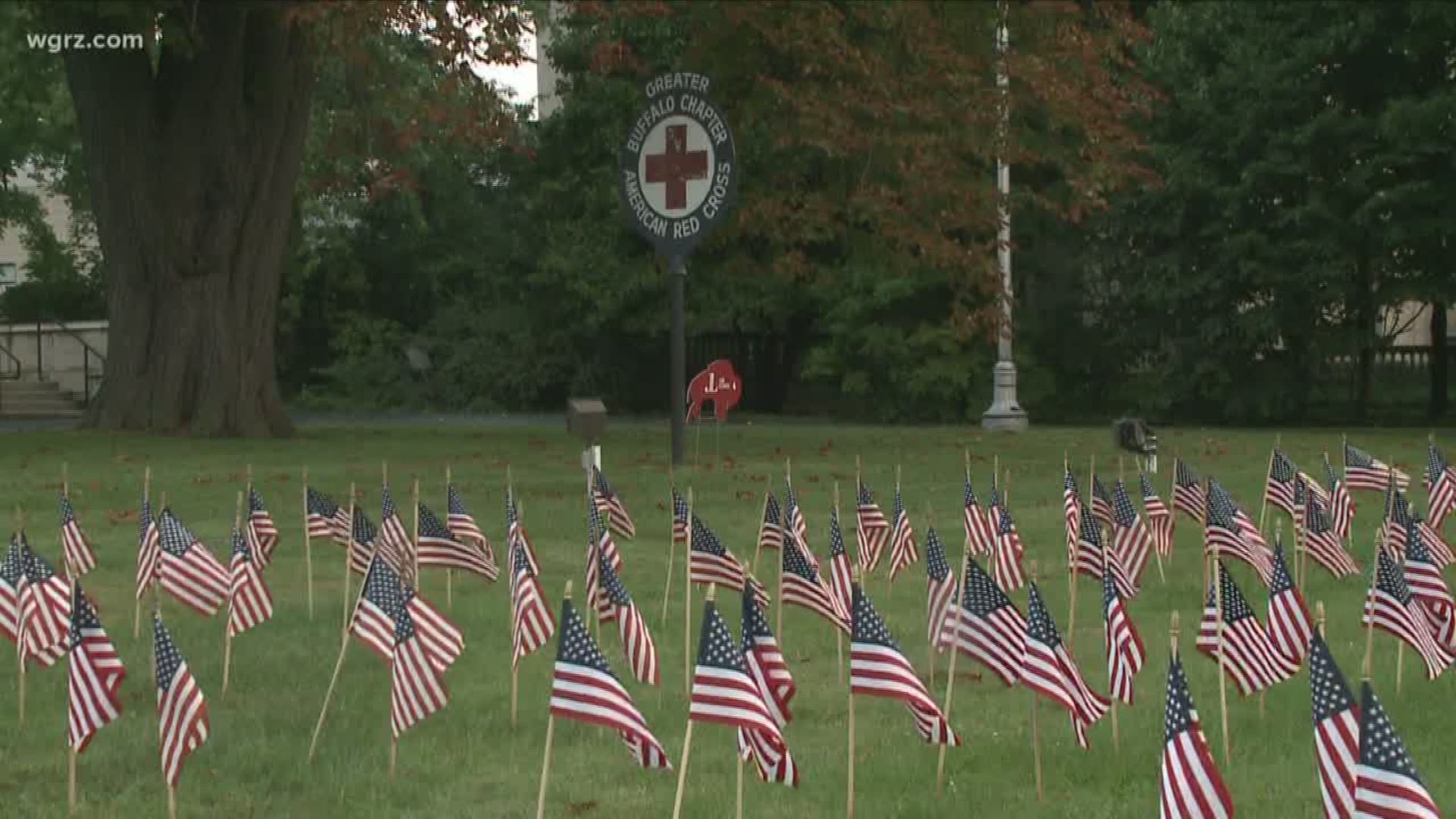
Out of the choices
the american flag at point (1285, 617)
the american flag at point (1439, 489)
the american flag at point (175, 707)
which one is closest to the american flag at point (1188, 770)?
the american flag at point (1285, 617)

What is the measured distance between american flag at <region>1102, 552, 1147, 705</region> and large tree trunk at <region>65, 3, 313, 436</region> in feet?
63.8

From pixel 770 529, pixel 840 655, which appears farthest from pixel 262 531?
pixel 840 655

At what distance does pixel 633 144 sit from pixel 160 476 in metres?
5.98

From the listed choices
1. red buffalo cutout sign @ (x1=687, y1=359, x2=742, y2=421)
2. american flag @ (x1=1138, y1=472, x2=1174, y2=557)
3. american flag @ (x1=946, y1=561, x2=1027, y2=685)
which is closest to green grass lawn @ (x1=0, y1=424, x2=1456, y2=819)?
american flag @ (x1=1138, y1=472, x2=1174, y2=557)

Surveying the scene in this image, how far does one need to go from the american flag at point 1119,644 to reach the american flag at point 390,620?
8.30 feet

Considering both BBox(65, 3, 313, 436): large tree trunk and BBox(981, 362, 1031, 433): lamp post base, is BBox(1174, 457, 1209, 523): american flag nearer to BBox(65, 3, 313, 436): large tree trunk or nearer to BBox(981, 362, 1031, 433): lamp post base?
BBox(65, 3, 313, 436): large tree trunk

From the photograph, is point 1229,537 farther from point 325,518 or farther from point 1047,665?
point 325,518

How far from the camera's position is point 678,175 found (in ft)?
73.4

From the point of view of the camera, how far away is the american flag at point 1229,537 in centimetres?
1110

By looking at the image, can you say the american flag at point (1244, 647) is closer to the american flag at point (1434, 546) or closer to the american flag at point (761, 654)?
the american flag at point (761, 654)

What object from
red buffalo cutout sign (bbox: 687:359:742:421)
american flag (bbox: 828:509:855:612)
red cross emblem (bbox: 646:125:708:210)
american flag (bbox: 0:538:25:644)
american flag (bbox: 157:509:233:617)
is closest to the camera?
american flag (bbox: 0:538:25:644)

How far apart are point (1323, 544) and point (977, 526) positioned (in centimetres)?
200

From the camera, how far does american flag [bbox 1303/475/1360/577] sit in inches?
485

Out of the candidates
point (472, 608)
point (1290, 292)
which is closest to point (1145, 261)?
point (1290, 292)
